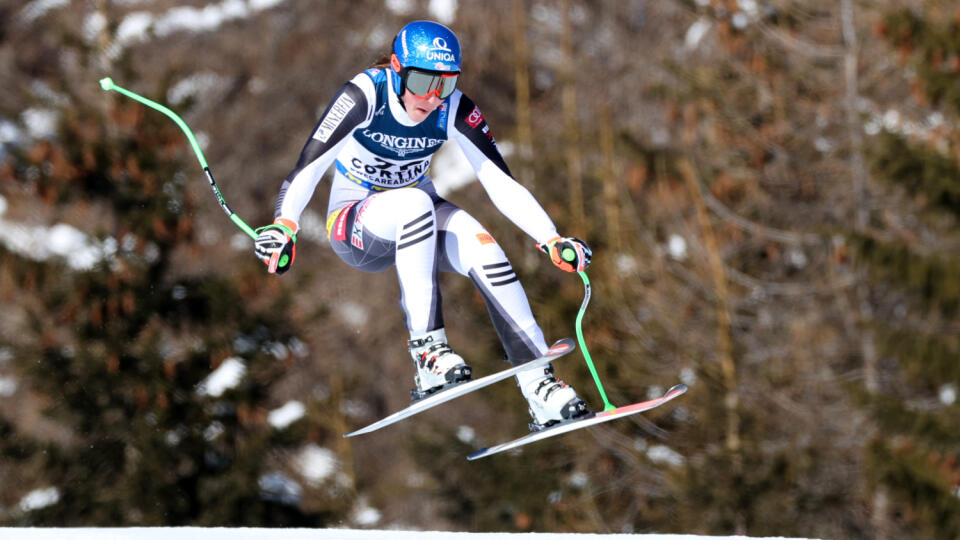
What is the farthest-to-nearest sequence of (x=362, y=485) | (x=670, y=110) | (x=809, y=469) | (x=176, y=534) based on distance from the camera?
1. (x=362, y=485)
2. (x=670, y=110)
3. (x=809, y=469)
4. (x=176, y=534)

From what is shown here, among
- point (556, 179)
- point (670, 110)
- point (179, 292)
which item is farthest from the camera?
point (556, 179)

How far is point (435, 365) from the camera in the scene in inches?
238

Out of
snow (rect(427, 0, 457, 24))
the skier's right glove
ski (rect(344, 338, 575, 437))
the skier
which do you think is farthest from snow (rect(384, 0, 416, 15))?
the skier's right glove

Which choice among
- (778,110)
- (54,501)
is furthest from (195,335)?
(778,110)

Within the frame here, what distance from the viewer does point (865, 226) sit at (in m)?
19.3

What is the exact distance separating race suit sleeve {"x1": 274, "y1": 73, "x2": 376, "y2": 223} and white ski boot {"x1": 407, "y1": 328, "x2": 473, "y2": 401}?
93cm

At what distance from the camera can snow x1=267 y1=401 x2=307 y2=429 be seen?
2103 centimetres

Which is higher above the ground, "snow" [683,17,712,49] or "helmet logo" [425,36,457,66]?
"snow" [683,17,712,49]

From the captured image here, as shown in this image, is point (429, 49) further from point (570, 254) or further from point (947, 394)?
point (947, 394)

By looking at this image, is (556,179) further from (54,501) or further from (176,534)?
(176,534)

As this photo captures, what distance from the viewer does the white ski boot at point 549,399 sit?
6.25m

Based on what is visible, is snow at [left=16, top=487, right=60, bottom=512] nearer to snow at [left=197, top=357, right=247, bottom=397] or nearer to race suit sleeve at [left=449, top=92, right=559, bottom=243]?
snow at [left=197, top=357, right=247, bottom=397]

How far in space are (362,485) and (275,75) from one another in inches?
415

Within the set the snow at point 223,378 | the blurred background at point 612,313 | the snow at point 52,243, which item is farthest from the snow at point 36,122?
the snow at point 223,378
